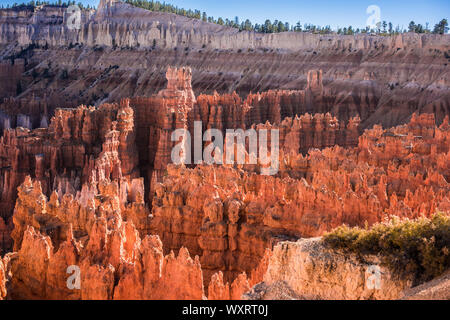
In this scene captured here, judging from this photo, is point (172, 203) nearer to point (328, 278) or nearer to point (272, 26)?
point (328, 278)

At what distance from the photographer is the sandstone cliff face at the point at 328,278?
8930 millimetres

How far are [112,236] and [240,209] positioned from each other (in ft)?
18.2

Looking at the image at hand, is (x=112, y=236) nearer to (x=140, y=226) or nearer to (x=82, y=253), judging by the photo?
(x=82, y=253)

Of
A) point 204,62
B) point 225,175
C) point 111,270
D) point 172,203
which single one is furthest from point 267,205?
point 204,62

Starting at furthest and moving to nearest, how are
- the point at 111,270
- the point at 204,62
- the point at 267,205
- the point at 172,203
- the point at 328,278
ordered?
the point at 204,62, the point at 172,203, the point at 267,205, the point at 111,270, the point at 328,278

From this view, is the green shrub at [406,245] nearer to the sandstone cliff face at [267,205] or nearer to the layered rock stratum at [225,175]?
the layered rock stratum at [225,175]

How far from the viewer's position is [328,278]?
923cm

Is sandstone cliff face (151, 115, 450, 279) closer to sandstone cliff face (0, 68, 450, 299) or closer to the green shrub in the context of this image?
sandstone cliff face (0, 68, 450, 299)

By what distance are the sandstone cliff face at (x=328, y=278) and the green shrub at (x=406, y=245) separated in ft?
0.65

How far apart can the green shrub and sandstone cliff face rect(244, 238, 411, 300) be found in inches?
7.8

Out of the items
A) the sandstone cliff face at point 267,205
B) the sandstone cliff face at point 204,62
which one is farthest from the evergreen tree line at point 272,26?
the sandstone cliff face at point 267,205

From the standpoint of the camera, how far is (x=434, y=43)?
66188mm

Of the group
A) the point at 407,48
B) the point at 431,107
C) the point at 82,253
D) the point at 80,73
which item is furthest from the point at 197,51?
the point at 82,253

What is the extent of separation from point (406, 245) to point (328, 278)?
153cm
